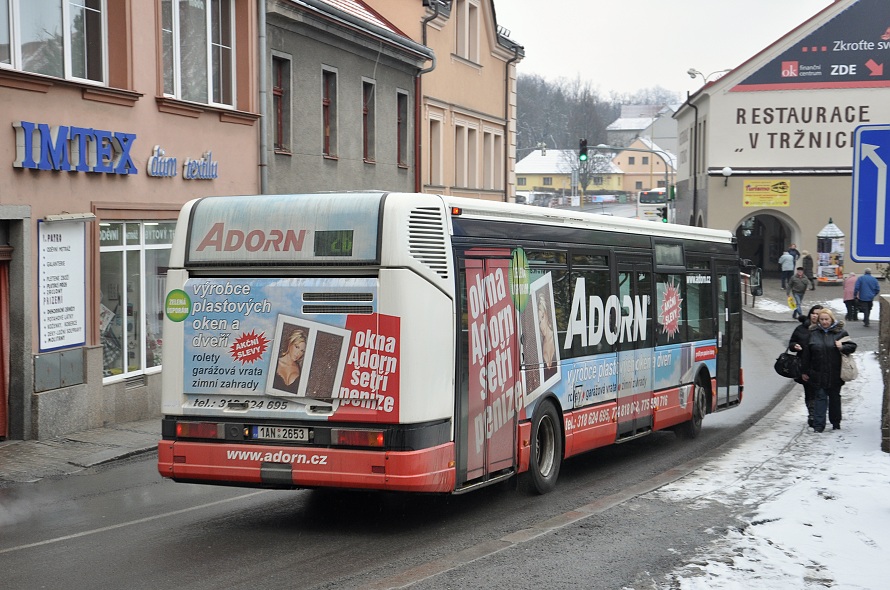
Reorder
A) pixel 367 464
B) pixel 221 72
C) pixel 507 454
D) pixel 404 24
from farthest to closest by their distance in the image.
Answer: pixel 404 24 → pixel 221 72 → pixel 507 454 → pixel 367 464

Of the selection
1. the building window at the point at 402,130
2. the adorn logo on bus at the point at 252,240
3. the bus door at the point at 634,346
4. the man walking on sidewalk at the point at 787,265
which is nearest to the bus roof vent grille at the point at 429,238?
the adorn logo on bus at the point at 252,240

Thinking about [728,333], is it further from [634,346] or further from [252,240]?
[252,240]

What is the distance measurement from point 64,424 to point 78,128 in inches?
151

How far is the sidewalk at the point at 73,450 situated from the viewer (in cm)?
1272

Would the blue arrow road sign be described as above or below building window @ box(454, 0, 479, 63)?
below

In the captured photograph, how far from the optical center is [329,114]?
23500mm

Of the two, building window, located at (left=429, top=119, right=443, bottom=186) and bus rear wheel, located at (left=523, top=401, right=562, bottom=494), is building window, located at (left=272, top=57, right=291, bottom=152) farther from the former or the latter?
bus rear wheel, located at (left=523, top=401, right=562, bottom=494)

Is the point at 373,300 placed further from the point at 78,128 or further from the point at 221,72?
the point at 221,72

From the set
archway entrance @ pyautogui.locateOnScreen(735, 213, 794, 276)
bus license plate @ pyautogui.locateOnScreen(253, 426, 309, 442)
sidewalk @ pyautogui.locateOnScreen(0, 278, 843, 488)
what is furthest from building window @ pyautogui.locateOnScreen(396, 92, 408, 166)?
archway entrance @ pyautogui.locateOnScreen(735, 213, 794, 276)

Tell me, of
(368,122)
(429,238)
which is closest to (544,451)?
(429,238)

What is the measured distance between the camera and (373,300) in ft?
28.9

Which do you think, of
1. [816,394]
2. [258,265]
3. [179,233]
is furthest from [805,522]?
[816,394]

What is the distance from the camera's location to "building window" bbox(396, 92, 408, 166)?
27719mm

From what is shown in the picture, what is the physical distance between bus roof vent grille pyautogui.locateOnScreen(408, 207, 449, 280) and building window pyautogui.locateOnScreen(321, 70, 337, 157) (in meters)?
14.5
